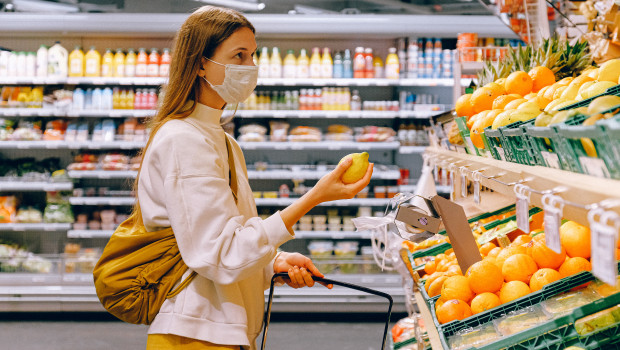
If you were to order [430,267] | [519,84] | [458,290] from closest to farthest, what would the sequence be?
1. [458,290]
2. [519,84]
3. [430,267]

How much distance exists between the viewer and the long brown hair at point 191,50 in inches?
59.0

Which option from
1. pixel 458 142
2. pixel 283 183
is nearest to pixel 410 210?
pixel 458 142

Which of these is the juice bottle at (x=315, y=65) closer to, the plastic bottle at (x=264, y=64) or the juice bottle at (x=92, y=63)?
the plastic bottle at (x=264, y=64)

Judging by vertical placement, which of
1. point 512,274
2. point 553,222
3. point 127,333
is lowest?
point 127,333

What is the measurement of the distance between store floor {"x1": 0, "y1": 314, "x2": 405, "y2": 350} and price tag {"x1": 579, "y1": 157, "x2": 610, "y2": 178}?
129 inches

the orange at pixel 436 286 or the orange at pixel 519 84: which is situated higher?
the orange at pixel 519 84

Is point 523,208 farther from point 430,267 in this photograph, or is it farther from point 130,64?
point 130,64

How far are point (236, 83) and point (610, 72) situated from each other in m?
0.95

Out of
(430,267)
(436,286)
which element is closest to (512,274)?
(436,286)

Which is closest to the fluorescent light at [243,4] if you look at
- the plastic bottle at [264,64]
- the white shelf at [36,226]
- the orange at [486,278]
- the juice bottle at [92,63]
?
the plastic bottle at [264,64]

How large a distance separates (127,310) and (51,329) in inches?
137

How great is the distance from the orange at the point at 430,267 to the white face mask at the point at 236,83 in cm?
103

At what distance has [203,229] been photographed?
4.43 feet

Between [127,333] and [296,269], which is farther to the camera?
[127,333]
